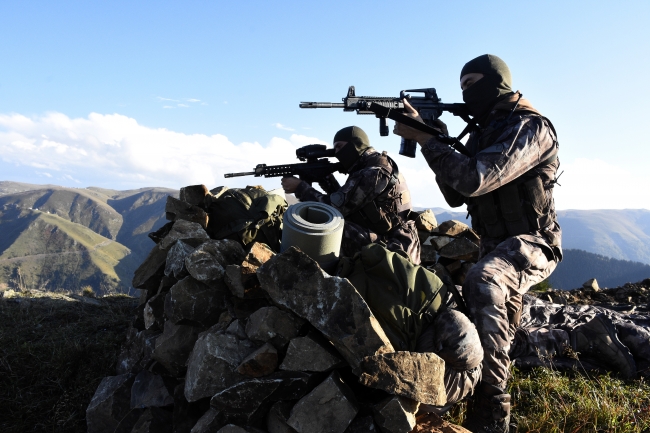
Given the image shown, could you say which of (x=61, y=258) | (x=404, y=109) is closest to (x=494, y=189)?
(x=404, y=109)

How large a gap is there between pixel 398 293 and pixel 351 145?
3945 mm

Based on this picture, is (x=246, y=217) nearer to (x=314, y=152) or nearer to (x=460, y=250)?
(x=314, y=152)

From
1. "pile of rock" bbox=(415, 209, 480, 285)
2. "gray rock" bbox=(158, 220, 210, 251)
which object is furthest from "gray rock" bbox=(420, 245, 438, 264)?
"gray rock" bbox=(158, 220, 210, 251)

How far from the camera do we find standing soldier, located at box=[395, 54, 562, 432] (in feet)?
11.6

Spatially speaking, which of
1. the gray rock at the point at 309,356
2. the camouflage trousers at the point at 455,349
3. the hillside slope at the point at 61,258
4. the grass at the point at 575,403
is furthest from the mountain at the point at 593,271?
the gray rock at the point at 309,356

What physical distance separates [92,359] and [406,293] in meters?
3.94

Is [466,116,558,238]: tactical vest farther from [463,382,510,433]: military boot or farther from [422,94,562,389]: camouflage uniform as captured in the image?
[463,382,510,433]: military boot

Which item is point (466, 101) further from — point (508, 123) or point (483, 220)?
point (483, 220)

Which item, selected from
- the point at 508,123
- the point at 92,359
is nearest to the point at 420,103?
the point at 508,123

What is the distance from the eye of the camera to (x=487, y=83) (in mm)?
4535

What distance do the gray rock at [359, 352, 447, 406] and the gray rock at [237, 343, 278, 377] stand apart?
0.70 meters

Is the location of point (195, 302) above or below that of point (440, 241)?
above

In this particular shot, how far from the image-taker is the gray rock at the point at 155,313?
467 centimetres

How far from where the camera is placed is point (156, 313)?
4691 millimetres
